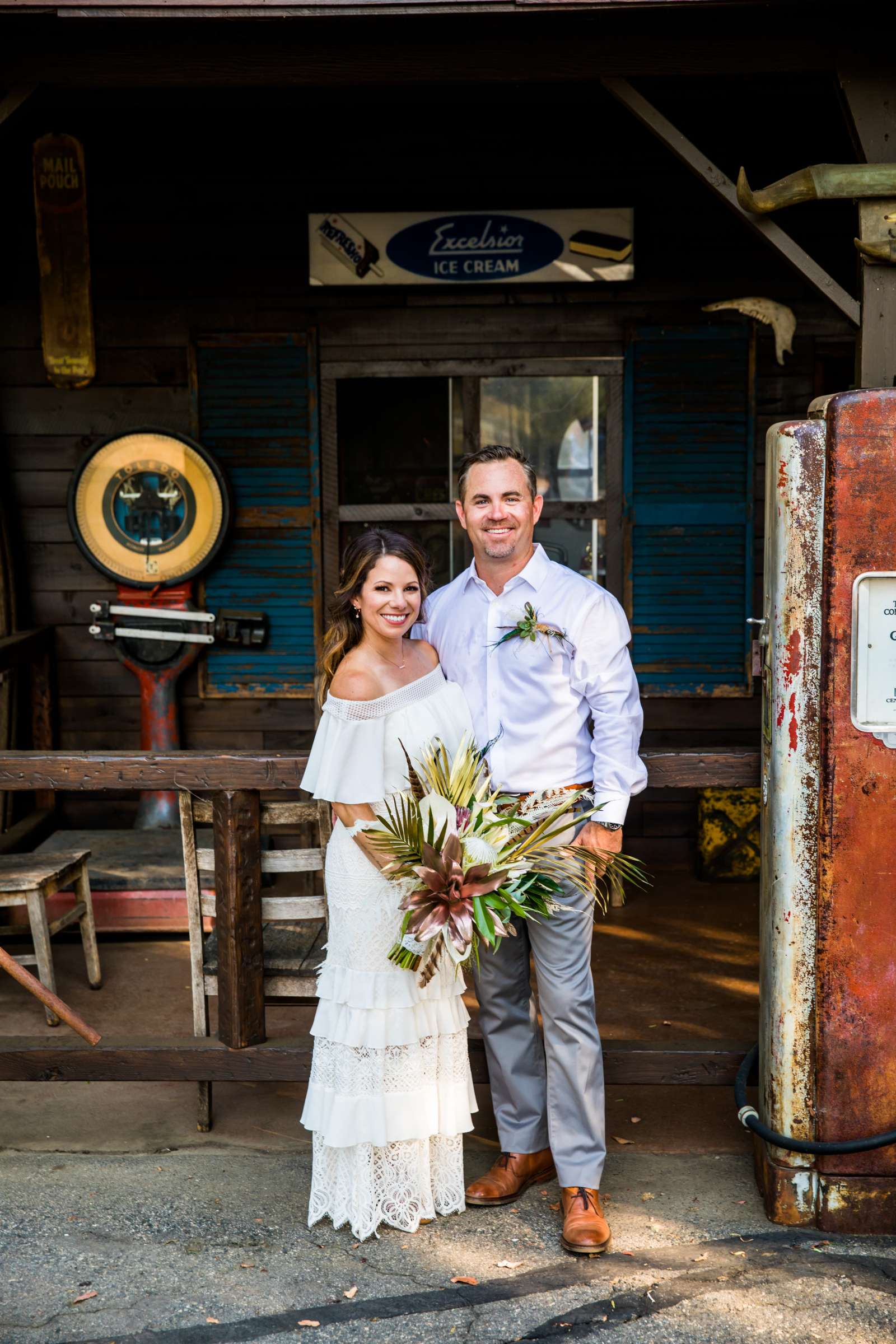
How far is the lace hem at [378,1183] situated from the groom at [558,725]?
0.30 metres

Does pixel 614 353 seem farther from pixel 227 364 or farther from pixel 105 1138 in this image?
pixel 105 1138

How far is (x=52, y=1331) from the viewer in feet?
8.77

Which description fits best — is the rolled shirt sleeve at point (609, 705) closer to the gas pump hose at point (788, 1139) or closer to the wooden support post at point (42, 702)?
the gas pump hose at point (788, 1139)

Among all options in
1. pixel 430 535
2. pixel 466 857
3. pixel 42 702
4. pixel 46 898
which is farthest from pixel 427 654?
pixel 42 702

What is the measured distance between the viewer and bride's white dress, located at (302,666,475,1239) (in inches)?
115

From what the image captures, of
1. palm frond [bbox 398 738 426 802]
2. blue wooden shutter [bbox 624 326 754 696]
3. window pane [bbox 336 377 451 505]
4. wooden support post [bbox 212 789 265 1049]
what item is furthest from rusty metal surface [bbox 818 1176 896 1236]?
window pane [bbox 336 377 451 505]

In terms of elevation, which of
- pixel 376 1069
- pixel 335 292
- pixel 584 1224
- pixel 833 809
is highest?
pixel 335 292

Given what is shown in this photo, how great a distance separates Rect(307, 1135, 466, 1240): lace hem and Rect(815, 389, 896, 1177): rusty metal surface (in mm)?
935

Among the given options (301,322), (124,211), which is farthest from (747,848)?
(124,211)

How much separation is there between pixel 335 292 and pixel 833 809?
3.71 m

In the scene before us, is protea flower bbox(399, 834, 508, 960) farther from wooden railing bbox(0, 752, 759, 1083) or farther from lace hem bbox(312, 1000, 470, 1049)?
wooden railing bbox(0, 752, 759, 1083)

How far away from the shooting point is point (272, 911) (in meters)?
3.42

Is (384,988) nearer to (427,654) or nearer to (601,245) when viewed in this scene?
(427,654)

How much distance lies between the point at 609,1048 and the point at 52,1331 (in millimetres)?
1482
